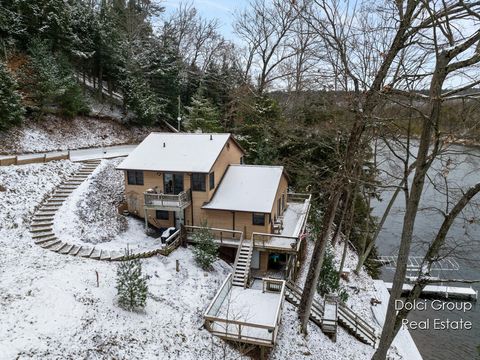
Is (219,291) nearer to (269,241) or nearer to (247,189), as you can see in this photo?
(269,241)

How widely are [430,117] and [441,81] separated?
2.96 feet

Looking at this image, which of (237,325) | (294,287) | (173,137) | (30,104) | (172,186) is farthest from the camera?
(30,104)

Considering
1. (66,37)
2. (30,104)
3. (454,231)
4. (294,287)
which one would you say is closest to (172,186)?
(294,287)

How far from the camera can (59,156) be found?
23688mm

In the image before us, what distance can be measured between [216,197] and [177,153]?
379 cm

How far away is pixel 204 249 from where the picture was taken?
56.3ft

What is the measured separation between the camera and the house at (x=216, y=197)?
19014 mm

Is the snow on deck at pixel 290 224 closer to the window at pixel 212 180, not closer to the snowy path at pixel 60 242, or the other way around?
the window at pixel 212 180

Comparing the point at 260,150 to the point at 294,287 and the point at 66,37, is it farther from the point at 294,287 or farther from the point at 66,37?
the point at 66,37

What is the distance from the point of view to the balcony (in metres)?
19.0

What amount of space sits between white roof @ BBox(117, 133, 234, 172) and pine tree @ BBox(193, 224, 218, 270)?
149 inches

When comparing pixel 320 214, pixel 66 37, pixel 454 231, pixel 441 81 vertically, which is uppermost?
pixel 66 37

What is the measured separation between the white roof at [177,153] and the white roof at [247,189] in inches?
75.8

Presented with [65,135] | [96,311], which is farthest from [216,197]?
[65,135]
